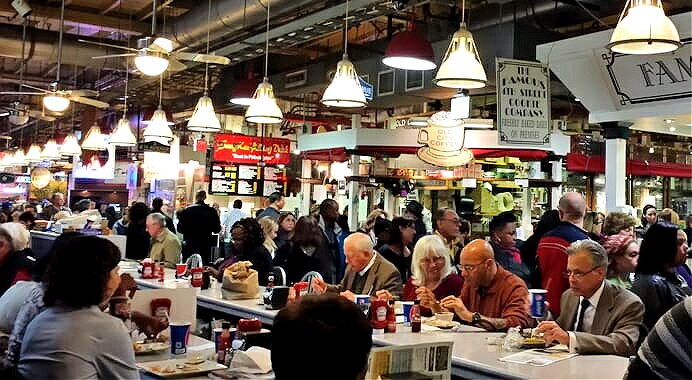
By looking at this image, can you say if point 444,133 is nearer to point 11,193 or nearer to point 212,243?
point 212,243

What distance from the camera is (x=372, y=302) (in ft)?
15.6

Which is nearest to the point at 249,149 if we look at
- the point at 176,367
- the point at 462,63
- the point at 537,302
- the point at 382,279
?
the point at 382,279

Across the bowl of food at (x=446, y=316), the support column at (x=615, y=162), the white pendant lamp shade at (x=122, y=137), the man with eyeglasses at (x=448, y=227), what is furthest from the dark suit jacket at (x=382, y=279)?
the white pendant lamp shade at (x=122, y=137)

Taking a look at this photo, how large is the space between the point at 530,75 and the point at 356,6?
209cm

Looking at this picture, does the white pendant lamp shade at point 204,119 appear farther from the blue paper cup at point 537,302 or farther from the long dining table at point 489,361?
the blue paper cup at point 537,302

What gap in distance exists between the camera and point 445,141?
34.9 feet

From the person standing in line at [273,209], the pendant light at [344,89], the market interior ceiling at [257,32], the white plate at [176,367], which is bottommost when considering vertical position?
the white plate at [176,367]

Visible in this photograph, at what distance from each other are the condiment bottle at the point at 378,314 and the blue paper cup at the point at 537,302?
0.97 meters

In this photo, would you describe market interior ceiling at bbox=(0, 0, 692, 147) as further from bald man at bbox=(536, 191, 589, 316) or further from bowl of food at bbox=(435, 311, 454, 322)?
bowl of food at bbox=(435, 311, 454, 322)

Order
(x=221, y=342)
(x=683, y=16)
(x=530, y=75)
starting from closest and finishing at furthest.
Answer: (x=221, y=342) < (x=683, y=16) < (x=530, y=75)

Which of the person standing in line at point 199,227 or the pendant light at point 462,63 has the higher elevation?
the pendant light at point 462,63

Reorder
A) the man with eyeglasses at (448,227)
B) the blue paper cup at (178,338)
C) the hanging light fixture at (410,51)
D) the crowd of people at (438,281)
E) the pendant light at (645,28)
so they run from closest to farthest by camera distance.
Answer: the crowd of people at (438,281) < the blue paper cup at (178,338) < the pendant light at (645,28) < the hanging light fixture at (410,51) < the man with eyeglasses at (448,227)

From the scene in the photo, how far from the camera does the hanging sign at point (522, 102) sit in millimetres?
7504

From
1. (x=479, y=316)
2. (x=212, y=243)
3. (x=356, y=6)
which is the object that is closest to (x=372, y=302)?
(x=479, y=316)
